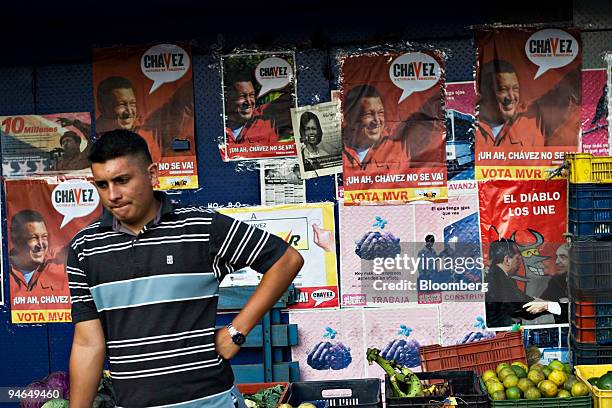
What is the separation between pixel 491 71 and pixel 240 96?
1765 millimetres

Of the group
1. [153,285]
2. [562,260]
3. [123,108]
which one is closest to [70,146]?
[123,108]

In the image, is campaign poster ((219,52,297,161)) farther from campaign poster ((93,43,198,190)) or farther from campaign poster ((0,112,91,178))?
campaign poster ((0,112,91,178))

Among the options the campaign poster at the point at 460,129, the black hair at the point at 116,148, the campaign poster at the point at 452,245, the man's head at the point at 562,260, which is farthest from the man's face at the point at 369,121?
the black hair at the point at 116,148

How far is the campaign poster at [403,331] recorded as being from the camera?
226 inches

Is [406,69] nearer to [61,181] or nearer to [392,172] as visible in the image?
[392,172]

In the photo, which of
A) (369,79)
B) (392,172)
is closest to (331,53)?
(369,79)

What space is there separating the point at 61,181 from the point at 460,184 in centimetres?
290

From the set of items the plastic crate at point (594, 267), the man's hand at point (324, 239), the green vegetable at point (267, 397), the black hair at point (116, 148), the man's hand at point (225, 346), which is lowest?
the green vegetable at point (267, 397)

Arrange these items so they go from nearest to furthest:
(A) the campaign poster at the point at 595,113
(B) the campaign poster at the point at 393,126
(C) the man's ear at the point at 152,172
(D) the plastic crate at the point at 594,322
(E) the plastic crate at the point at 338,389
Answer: (C) the man's ear at the point at 152,172, (E) the plastic crate at the point at 338,389, (D) the plastic crate at the point at 594,322, (A) the campaign poster at the point at 595,113, (B) the campaign poster at the point at 393,126

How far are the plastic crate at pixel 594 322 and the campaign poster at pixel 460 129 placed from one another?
119 centimetres

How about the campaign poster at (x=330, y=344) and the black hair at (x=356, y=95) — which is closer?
the black hair at (x=356, y=95)

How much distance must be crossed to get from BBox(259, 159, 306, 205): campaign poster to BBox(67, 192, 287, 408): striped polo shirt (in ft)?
8.07

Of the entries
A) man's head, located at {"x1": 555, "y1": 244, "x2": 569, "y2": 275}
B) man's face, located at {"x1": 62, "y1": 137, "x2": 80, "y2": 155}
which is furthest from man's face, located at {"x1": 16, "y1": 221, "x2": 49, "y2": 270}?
man's head, located at {"x1": 555, "y1": 244, "x2": 569, "y2": 275}

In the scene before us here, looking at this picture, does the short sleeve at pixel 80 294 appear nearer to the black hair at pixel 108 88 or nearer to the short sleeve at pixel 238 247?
the short sleeve at pixel 238 247
